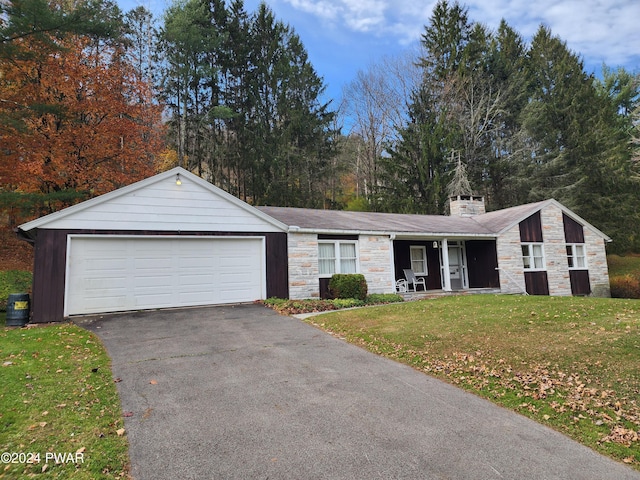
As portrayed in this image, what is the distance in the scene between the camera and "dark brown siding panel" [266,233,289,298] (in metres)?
11.8

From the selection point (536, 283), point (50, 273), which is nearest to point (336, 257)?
point (50, 273)

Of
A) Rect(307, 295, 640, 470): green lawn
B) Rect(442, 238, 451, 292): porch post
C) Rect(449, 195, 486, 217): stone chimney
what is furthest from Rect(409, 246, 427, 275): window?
Rect(307, 295, 640, 470): green lawn

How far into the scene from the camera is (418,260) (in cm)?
1645

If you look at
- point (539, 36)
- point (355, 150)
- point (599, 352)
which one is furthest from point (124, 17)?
point (539, 36)

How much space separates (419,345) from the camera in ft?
21.2

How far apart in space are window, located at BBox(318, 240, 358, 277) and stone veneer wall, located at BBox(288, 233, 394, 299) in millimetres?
311

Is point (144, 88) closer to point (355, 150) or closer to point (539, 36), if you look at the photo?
point (355, 150)

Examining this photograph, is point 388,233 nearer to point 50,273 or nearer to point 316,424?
point 50,273

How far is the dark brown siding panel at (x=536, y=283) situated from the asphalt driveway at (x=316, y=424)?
525 inches

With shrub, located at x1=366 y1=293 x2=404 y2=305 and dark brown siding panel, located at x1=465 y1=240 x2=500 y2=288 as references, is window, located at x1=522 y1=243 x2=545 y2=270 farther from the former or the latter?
shrub, located at x1=366 y1=293 x2=404 y2=305

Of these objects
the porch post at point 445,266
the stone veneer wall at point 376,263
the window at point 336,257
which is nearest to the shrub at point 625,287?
the porch post at point 445,266

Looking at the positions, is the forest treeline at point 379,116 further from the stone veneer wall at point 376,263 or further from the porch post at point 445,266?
the stone veneer wall at point 376,263

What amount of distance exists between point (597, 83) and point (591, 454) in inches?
1511

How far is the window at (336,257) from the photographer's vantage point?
1311cm
